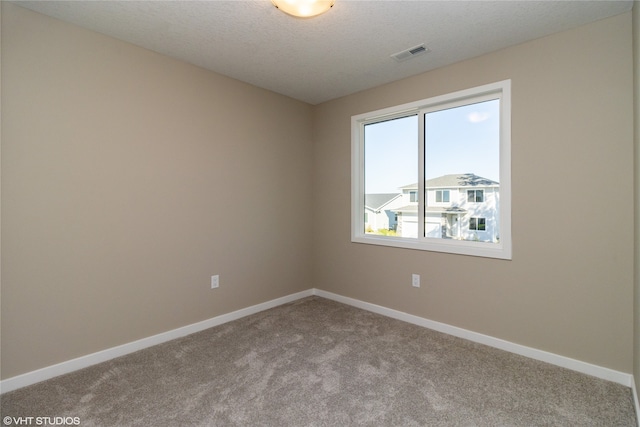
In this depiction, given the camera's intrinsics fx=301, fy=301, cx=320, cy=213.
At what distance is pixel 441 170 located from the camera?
117 inches

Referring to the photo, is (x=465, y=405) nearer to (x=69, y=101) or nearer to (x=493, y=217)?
(x=493, y=217)

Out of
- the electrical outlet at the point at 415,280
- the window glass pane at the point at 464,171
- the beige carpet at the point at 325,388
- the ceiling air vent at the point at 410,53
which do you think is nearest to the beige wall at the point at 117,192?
the beige carpet at the point at 325,388

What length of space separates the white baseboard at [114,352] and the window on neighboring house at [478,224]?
2.32m

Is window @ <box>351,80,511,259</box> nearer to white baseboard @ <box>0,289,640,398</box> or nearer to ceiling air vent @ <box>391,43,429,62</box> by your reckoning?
ceiling air vent @ <box>391,43,429,62</box>

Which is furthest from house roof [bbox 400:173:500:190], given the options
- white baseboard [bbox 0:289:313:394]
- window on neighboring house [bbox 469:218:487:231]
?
white baseboard [bbox 0:289:313:394]

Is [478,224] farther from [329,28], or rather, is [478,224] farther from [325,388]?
[329,28]

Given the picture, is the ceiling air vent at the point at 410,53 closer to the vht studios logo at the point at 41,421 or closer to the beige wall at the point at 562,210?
the beige wall at the point at 562,210

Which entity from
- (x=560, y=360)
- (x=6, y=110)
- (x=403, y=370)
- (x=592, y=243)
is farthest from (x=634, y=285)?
(x=6, y=110)

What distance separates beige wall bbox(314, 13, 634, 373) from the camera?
6.72 feet

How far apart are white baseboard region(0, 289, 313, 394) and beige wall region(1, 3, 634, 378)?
0.05 metres

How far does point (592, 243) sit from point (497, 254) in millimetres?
611

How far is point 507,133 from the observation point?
2479 mm

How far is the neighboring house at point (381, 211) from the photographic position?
3.38 meters

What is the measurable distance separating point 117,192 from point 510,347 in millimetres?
3419
